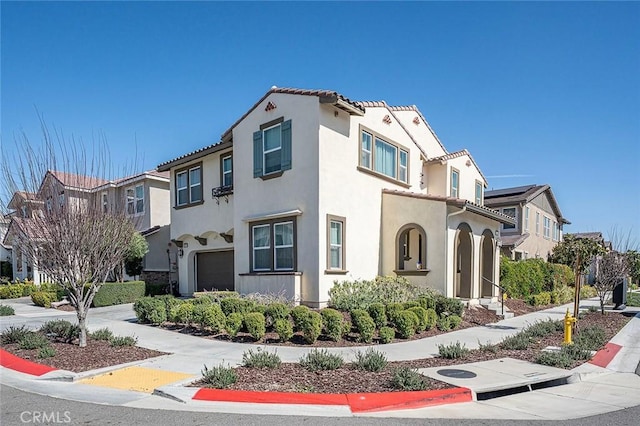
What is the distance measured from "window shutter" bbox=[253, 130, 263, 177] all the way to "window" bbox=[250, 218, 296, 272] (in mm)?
1933

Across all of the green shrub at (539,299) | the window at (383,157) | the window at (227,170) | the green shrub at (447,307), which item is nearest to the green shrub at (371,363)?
the green shrub at (447,307)

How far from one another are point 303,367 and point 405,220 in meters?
8.74

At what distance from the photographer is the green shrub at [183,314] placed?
11.1m

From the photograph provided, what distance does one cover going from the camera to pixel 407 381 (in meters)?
5.99

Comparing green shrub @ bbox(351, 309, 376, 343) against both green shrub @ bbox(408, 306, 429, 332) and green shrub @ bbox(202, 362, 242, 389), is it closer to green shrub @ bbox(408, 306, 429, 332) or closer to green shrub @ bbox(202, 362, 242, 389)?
green shrub @ bbox(408, 306, 429, 332)

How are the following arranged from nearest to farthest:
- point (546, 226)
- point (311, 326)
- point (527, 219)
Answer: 1. point (311, 326)
2. point (527, 219)
3. point (546, 226)

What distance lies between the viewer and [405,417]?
16.9 ft

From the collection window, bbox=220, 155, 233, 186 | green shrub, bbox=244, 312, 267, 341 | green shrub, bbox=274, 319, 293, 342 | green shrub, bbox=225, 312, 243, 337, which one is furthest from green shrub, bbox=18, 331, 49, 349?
window, bbox=220, 155, 233, 186

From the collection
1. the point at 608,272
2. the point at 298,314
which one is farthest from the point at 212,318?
the point at 608,272

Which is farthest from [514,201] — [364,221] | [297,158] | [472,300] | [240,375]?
[240,375]

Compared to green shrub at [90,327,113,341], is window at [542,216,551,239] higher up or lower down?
higher up

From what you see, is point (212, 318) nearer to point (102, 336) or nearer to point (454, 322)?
point (102, 336)

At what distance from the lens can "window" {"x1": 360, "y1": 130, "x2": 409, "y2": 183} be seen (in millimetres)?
14672

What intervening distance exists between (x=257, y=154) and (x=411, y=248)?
731cm
